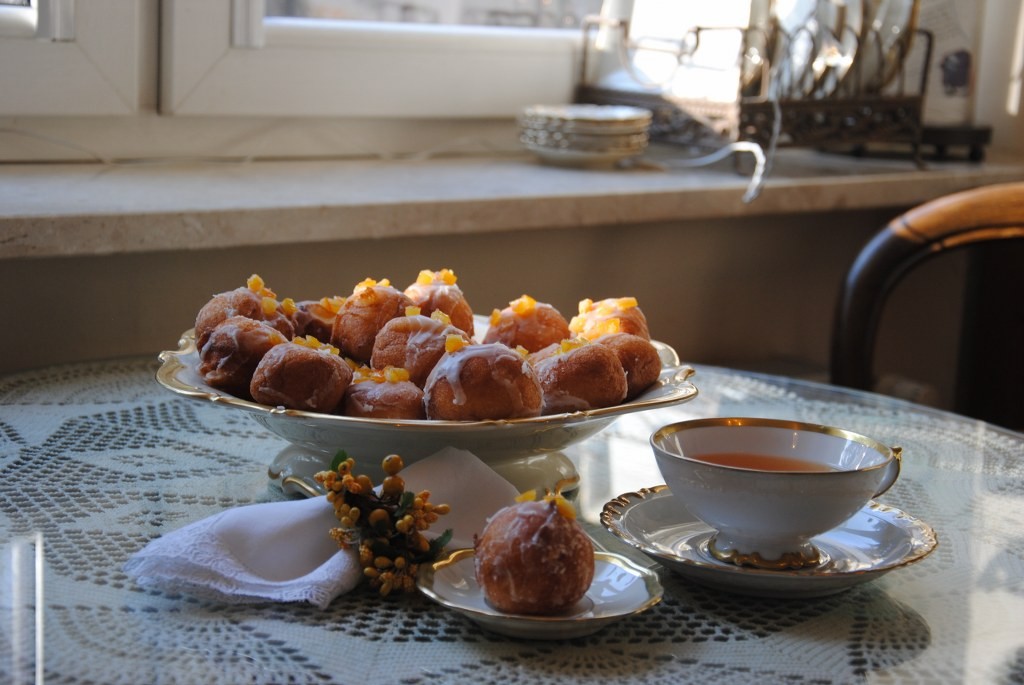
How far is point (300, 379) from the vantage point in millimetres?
710

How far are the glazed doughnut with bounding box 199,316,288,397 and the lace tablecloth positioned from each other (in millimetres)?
78

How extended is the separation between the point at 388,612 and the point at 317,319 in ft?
0.97

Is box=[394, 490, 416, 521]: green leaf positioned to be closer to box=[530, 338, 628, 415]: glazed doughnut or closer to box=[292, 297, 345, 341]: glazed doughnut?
box=[530, 338, 628, 415]: glazed doughnut

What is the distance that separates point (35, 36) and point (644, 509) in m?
0.97

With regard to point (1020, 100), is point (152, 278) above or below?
below

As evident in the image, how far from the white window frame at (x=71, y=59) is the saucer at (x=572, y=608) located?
0.96 m

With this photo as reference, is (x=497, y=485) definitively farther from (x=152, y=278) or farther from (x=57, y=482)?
(x=152, y=278)

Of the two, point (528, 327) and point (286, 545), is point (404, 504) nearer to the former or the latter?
point (286, 545)

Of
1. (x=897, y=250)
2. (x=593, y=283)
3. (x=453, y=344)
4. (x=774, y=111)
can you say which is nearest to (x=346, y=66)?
(x=593, y=283)

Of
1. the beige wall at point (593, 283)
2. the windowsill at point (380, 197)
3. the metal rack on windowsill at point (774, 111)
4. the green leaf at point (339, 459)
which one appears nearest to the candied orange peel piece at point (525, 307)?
the green leaf at point (339, 459)

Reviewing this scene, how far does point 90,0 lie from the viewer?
1363mm

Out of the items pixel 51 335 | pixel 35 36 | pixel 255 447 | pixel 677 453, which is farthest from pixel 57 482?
pixel 35 36

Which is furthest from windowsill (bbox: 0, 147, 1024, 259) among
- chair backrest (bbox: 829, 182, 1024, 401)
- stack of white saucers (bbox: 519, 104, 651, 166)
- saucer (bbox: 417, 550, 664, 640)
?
saucer (bbox: 417, 550, 664, 640)

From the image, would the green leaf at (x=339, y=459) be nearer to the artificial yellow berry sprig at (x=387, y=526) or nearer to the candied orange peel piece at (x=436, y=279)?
the artificial yellow berry sprig at (x=387, y=526)
